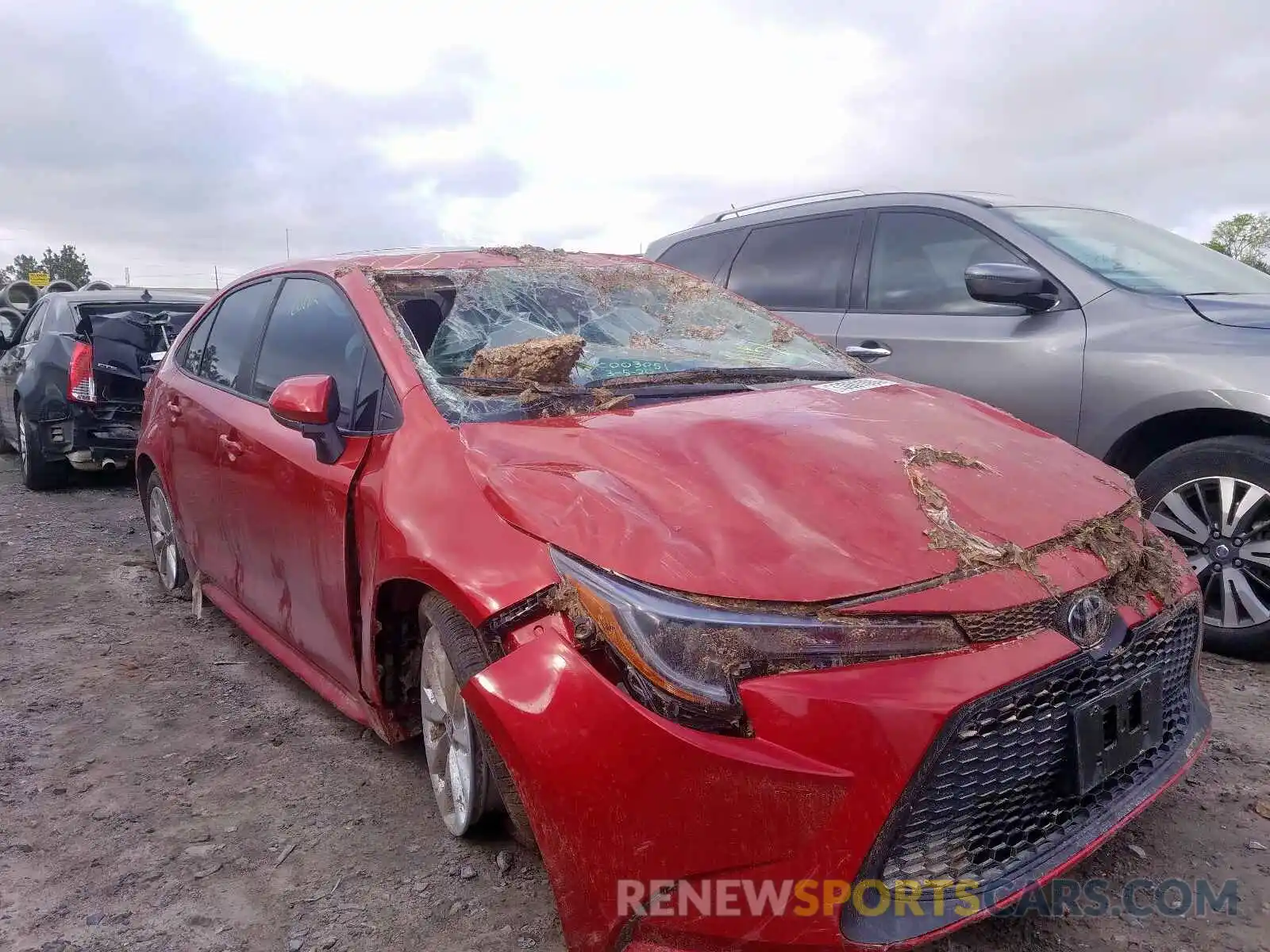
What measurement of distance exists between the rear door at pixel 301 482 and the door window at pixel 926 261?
8.50 feet

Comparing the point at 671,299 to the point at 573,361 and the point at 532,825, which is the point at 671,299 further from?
the point at 532,825

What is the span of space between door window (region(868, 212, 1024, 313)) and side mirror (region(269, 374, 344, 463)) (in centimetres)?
271

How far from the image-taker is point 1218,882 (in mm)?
2160

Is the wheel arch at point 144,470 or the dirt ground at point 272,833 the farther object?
the wheel arch at point 144,470

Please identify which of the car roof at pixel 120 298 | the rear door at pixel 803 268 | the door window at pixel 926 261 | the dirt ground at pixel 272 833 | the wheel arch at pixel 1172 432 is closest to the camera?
the dirt ground at pixel 272 833

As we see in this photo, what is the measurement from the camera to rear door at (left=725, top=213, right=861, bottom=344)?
15.7 feet

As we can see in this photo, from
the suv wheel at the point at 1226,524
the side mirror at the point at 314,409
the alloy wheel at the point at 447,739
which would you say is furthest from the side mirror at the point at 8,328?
the suv wheel at the point at 1226,524

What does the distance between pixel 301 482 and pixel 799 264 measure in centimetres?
307

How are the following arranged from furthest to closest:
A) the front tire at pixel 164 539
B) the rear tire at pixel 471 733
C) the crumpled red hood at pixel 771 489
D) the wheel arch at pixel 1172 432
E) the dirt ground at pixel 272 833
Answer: the front tire at pixel 164 539 → the wheel arch at pixel 1172 432 → the dirt ground at pixel 272 833 → the rear tire at pixel 471 733 → the crumpled red hood at pixel 771 489

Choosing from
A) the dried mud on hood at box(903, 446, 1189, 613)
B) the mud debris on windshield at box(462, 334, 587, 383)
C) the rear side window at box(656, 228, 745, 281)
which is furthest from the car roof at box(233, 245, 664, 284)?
the rear side window at box(656, 228, 745, 281)

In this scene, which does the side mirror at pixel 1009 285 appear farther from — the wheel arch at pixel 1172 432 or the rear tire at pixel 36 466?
the rear tire at pixel 36 466

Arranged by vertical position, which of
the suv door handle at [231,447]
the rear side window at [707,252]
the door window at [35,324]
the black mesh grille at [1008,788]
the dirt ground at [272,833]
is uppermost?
the rear side window at [707,252]

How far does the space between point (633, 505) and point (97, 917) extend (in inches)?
60.7

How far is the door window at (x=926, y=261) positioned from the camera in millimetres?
4188
